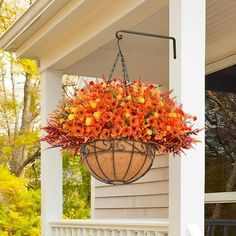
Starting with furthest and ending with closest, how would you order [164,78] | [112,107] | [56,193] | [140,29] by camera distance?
[164,78] < [56,193] < [140,29] < [112,107]

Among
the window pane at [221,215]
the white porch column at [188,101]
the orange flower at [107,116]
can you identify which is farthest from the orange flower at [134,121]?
the window pane at [221,215]

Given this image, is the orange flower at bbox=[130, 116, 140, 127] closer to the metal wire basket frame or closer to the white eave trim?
the metal wire basket frame

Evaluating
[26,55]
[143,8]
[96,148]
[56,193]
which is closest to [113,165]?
[96,148]

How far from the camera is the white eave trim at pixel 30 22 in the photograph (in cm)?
448

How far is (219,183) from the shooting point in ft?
17.8

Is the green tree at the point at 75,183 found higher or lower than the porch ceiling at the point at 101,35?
lower

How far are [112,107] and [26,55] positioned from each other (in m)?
2.97

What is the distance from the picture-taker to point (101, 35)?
14.3ft

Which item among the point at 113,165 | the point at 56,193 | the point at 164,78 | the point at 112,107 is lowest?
the point at 56,193

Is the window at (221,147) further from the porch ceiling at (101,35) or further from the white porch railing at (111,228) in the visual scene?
the white porch railing at (111,228)

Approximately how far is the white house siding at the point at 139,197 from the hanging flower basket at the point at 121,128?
336 cm

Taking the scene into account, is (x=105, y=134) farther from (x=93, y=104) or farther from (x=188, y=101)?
(x=188, y=101)

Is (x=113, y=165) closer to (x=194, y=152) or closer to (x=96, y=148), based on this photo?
(x=96, y=148)

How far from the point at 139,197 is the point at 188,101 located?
12.2ft
